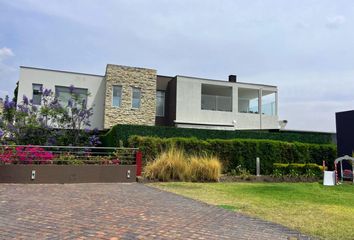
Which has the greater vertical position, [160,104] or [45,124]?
[160,104]

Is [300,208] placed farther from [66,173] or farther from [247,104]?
[247,104]

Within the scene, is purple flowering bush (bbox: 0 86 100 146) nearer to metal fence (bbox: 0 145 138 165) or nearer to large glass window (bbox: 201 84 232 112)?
metal fence (bbox: 0 145 138 165)

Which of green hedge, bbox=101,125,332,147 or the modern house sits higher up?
the modern house

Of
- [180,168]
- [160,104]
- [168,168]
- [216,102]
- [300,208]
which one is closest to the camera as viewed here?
[300,208]

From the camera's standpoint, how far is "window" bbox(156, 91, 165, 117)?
1080 inches

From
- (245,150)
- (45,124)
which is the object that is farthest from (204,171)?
(45,124)

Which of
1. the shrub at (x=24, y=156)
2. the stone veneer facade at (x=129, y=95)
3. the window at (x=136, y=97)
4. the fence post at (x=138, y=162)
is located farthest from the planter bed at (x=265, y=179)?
the window at (x=136, y=97)

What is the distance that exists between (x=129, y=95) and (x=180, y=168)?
11769 millimetres

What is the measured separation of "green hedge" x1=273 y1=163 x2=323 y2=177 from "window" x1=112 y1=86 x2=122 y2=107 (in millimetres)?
12352

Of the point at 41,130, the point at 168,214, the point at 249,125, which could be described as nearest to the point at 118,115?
the point at 41,130

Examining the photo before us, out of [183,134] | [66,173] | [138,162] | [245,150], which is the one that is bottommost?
[66,173]

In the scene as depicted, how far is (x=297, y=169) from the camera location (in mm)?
17406

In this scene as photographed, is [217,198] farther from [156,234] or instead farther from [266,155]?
[266,155]

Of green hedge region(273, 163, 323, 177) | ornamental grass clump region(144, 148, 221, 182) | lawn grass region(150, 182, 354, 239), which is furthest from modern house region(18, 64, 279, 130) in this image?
lawn grass region(150, 182, 354, 239)
